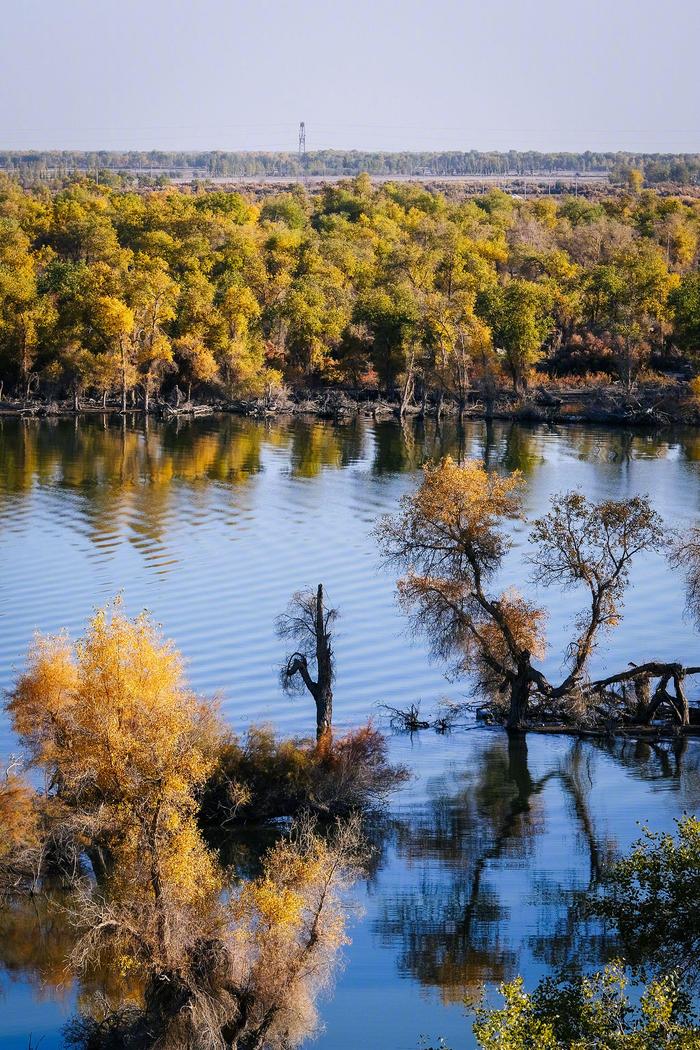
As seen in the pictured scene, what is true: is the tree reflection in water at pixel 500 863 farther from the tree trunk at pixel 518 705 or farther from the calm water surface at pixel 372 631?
the tree trunk at pixel 518 705

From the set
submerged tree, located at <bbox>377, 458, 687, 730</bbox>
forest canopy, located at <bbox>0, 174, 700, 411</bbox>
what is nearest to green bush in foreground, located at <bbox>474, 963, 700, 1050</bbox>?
submerged tree, located at <bbox>377, 458, 687, 730</bbox>

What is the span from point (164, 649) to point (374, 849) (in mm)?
6119

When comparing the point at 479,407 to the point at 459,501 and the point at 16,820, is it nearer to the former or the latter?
the point at 459,501

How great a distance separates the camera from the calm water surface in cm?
2577

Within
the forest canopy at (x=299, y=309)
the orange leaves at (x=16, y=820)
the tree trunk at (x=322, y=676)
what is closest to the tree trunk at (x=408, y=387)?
the forest canopy at (x=299, y=309)

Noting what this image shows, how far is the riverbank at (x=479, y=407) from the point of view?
92.1 metres

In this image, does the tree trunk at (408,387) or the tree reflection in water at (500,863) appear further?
the tree trunk at (408,387)

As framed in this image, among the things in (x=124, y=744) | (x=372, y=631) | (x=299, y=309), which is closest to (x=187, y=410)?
(x=299, y=309)

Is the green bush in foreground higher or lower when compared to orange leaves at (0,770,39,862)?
higher

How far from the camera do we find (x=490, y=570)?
119ft

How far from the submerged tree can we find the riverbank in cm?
5624

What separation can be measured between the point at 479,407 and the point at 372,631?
2079 inches

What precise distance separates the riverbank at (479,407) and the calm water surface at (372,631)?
4288 mm

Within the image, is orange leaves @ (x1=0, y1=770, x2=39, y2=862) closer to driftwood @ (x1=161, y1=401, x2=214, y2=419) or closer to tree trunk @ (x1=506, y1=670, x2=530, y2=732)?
tree trunk @ (x1=506, y1=670, x2=530, y2=732)
